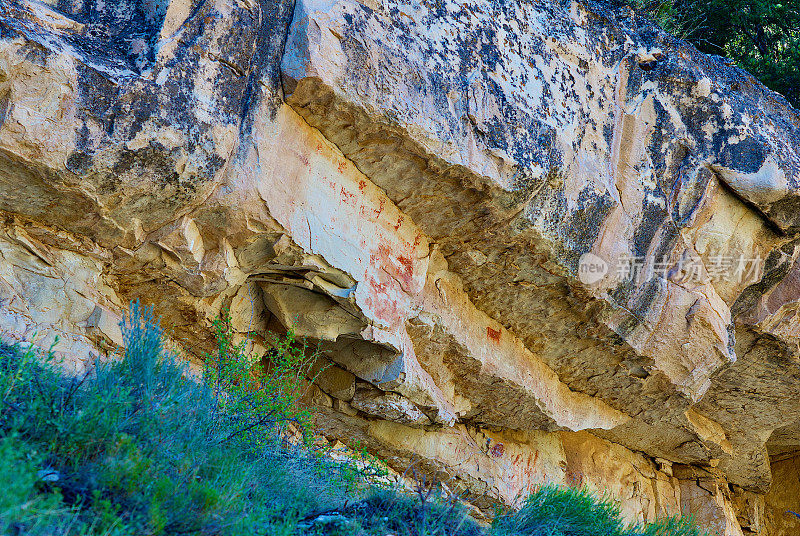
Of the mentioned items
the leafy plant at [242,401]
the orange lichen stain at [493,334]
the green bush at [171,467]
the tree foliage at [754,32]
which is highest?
the tree foliage at [754,32]

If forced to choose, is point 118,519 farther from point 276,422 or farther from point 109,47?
point 109,47

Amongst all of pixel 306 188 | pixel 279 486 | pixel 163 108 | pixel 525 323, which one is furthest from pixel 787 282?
pixel 163 108

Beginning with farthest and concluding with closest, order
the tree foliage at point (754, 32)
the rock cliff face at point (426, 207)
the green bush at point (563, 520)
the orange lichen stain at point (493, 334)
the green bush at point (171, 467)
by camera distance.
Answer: the tree foliage at point (754, 32), the orange lichen stain at point (493, 334), the green bush at point (563, 520), the rock cliff face at point (426, 207), the green bush at point (171, 467)

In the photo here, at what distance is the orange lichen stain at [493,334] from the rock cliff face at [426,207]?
0.02 m

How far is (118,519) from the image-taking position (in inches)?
94.6

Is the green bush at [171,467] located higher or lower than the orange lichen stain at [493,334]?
lower

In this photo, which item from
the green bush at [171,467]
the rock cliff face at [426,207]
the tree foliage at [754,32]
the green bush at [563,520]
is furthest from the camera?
the tree foliage at [754,32]

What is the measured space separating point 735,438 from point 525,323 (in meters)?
3.62

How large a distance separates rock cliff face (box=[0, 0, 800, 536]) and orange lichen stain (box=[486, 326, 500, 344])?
0.02m

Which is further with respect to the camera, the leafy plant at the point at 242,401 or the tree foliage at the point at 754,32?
the tree foliage at the point at 754,32

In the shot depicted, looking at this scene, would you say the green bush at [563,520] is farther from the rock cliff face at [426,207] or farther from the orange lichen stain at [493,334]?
the orange lichen stain at [493,334]

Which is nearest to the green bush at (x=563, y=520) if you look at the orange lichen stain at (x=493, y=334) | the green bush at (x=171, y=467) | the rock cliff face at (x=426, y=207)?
the green bush at (x=171, y=467)

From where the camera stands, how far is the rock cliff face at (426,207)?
12.0 ft

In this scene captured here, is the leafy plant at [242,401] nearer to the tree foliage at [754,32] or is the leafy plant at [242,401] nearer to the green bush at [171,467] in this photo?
the green bush at [171,467]
